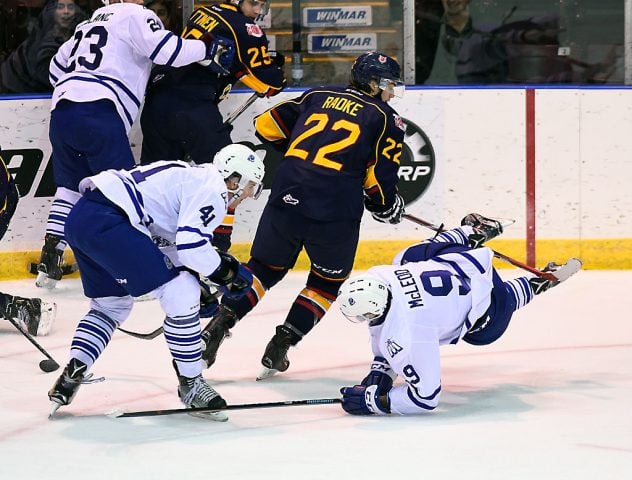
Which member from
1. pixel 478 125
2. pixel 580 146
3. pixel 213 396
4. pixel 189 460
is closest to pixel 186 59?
pixel 478 125

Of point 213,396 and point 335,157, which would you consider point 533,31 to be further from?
point 213,396

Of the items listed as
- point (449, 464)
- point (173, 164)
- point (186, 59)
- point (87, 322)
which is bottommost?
point (449, 464)

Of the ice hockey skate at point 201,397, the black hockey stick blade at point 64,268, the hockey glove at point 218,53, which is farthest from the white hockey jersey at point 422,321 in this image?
the black hockey stick blade at point 64,268

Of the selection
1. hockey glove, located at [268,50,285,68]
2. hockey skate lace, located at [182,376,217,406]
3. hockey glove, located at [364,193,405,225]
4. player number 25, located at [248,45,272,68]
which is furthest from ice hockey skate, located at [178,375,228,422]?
hockey glove, located at [268,50,285,68]

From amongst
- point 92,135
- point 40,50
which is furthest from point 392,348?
point 40,50

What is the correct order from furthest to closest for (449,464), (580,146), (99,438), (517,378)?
1. (580,146)
2. (517,378)
3. (99,438)
4. (449,464)

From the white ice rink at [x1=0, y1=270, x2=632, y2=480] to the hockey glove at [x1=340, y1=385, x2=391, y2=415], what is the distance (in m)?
0.03

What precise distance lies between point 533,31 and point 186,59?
1.74 metres

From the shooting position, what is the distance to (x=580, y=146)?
20.1 feet

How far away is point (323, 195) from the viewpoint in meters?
4.35

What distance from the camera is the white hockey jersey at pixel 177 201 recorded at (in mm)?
3588

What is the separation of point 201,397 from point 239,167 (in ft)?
2.14

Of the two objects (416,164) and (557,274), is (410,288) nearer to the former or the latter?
(557,274)

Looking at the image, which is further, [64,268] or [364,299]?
[64,268]
